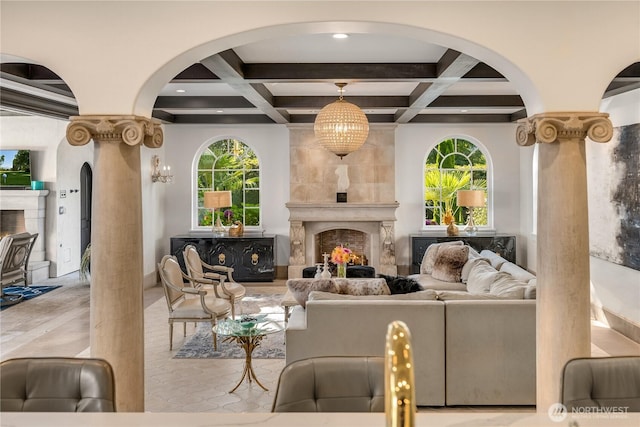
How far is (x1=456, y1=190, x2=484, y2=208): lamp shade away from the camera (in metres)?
8.59

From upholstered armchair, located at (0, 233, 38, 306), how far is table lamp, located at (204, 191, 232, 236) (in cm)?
268

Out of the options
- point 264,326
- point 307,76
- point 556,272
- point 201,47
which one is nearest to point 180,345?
point 264,326

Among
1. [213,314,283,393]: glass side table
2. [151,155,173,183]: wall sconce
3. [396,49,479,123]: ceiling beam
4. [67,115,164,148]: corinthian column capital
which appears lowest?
[213,314,283,393]: glass side table

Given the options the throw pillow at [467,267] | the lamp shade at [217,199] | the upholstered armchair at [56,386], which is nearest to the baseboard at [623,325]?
the throw pillow at [467,267]

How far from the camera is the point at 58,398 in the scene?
191 cm

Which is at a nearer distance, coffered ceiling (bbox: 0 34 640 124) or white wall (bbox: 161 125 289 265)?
coffered ceiling (bbox: 0 34 640 124)

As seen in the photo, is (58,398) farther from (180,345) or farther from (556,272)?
(180,345)

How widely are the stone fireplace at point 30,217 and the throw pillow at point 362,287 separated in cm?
693

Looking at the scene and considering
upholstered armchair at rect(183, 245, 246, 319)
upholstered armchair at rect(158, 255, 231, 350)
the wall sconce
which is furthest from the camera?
the wall sconce

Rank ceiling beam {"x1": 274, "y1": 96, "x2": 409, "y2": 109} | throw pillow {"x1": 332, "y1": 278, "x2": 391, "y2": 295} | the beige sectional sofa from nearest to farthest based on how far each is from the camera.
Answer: the beige sectional sofa → throw pillow {"x1": 332, "y1": 278, "x2": 391, "y2": 295} → ceiling beam {"x1": 274, "y1": 96, "x2": 409, "y2": 109}

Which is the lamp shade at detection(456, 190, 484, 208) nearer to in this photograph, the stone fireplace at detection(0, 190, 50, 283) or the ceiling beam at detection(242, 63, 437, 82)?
the ceiling beam at detection(242, 63, 437, 82)

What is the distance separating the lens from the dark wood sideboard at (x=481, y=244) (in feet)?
28.7

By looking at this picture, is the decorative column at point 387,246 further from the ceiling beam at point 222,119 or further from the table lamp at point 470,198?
the ceiling beam at point 222,119

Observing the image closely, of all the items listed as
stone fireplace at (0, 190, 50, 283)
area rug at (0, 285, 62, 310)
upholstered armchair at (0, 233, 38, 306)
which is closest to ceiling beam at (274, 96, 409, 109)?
upholstered armchair at (0, 233, 38, 306)
